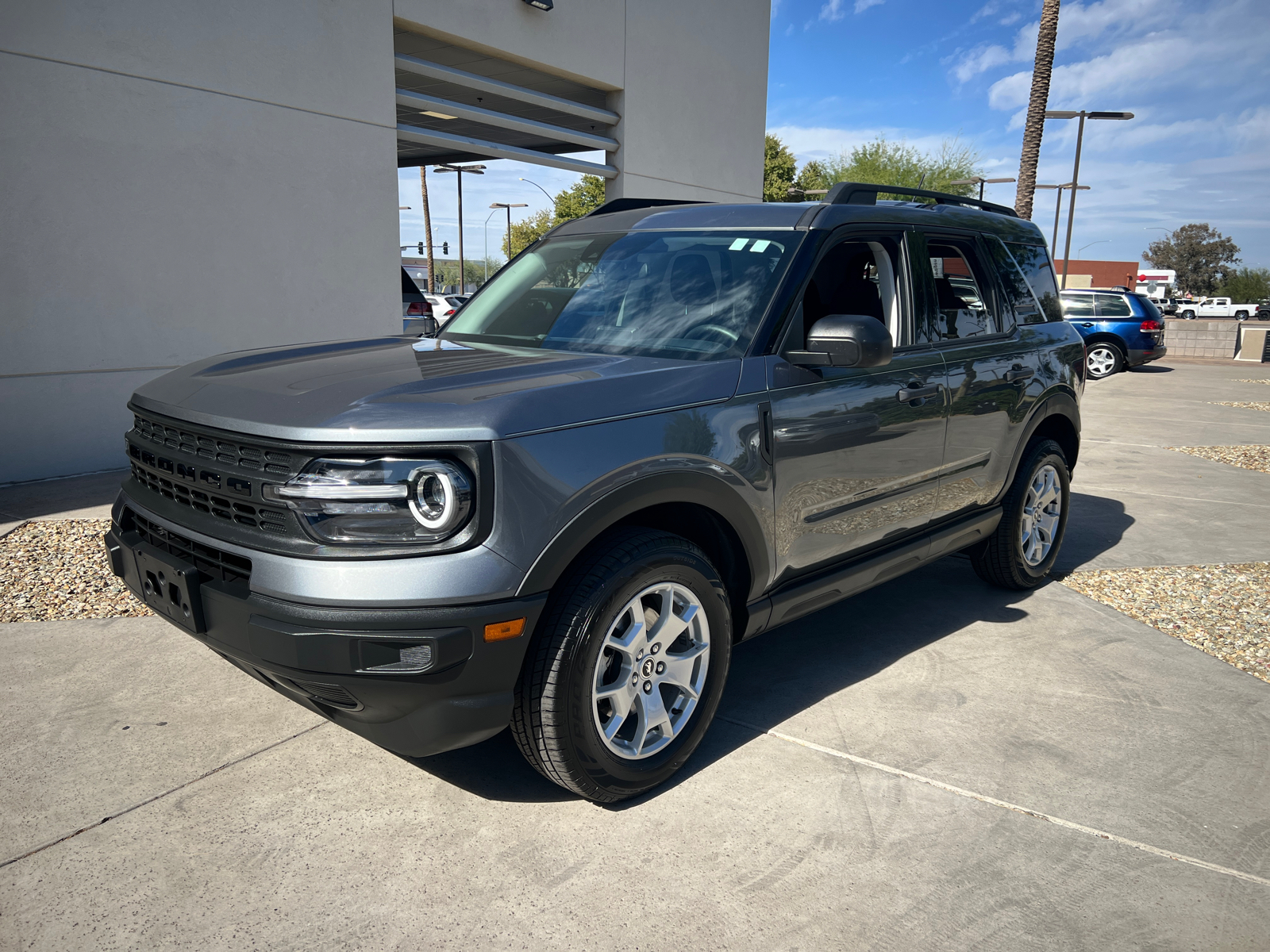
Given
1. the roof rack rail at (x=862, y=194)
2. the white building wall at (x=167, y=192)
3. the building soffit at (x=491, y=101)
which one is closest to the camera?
the roof rack rail at (x=862, y=194)

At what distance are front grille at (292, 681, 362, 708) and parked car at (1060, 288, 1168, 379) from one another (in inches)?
768

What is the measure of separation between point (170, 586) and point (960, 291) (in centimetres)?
353

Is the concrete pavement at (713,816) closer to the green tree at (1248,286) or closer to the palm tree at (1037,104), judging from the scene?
the palm tree at (1037,104)

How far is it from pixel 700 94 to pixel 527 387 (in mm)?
13346

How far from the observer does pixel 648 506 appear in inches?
110

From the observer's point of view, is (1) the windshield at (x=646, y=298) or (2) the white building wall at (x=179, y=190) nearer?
(1) the windshield at (x=646, y=298)

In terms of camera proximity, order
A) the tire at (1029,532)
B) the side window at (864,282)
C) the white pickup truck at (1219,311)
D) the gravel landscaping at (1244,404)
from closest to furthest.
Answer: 1. the side window at (864,282)
2. the tire at (1029,532)
3. the gravel landscaping at (1244,404)
4. the white pickup truck at (1219,311)

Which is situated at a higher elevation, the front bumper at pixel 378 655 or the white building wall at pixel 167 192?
the white building wall at pixel 167 192

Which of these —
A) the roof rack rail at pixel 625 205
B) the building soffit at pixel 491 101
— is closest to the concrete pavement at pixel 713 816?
the roof rack rail at pixel 625 205

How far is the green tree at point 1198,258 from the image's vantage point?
325 feet

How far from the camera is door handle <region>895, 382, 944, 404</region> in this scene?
3738mm

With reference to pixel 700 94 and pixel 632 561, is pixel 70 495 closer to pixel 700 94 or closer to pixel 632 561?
pixel 632 561

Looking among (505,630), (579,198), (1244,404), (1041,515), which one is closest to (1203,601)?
(1041,515)

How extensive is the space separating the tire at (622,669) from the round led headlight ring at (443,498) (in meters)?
0.42
